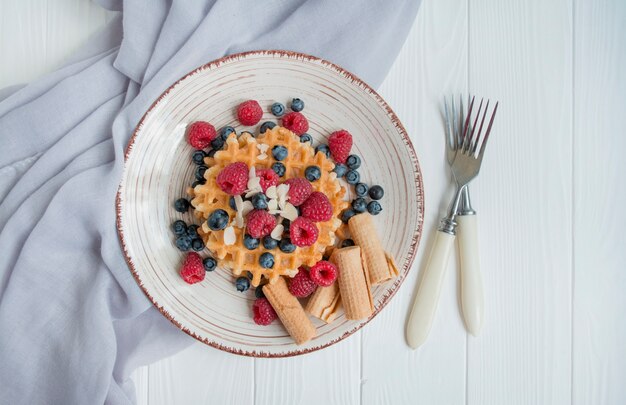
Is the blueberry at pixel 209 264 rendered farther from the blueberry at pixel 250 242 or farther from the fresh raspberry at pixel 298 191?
the fresh raspberry at pixel 298 191

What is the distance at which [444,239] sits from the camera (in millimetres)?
1611

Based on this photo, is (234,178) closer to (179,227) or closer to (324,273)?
(179,227)

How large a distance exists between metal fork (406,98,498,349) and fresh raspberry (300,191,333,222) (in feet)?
1.36

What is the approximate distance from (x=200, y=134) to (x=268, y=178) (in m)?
0.26

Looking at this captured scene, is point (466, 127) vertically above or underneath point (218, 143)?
above

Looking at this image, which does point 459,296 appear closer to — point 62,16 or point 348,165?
point 348,165

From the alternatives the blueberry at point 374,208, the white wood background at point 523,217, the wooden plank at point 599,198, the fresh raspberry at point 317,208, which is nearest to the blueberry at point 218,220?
the fresh raspberry at point 317,208

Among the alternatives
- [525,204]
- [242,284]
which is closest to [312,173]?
[242,284]

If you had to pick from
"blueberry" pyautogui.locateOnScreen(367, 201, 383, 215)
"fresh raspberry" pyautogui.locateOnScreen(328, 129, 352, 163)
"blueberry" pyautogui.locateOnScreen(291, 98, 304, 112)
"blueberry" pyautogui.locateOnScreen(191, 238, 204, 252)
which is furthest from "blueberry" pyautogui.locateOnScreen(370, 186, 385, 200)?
"blueberry" pyautogui.locateOnScreen(191, 238, 204, 252)

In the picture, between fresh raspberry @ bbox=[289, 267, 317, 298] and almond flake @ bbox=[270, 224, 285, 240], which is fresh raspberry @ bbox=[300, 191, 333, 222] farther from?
fresh raspberry @ bbox=[289, 267, 317, 298]

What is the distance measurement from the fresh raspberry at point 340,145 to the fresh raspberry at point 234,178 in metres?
0.29

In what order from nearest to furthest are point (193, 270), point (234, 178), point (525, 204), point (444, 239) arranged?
point (234, 178)
point (193, 270)
point (444, 239)
point (525, 204)

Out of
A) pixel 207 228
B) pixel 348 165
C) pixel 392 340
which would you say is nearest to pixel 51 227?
pixel 207 228

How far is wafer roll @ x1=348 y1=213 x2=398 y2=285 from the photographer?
1519 mm
